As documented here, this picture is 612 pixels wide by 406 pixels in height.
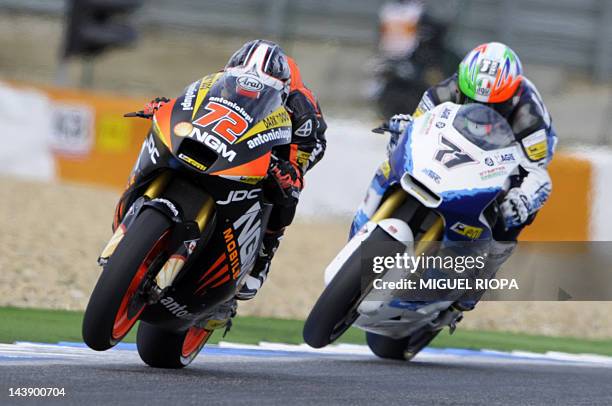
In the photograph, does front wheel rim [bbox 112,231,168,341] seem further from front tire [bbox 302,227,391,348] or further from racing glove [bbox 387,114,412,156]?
racing glove [bbox 387,114,412,156]

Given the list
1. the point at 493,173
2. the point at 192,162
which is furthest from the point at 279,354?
the point at 192,162

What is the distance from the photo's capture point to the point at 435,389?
650cm

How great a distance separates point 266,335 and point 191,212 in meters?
3.61

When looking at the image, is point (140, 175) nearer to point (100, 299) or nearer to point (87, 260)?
point (100, 299)

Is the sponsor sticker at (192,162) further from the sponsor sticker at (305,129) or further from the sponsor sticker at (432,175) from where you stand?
the sponsor sticker at (432,175)

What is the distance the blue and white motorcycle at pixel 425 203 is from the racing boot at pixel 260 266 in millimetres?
414

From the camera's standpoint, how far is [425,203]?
291 inches

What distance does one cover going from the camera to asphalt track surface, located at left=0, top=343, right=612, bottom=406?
18.2ft

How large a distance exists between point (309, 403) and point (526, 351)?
474 cm

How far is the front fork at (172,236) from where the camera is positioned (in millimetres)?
5961

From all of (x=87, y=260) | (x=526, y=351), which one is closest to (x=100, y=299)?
(x=526, y=351)

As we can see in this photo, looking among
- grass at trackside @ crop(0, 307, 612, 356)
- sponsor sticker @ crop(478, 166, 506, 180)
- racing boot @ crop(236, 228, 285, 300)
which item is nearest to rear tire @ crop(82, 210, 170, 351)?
racing boot @ crop(236, 228, 285, 300)

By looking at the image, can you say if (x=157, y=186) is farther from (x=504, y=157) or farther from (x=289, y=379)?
(x=504, y=157)

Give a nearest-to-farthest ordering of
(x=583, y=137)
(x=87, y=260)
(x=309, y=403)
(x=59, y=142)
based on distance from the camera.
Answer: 1. (x=309, y=403)
2. (x=87, y=260)
3. (x=59, y=142)
4. (x=583, y=137)
